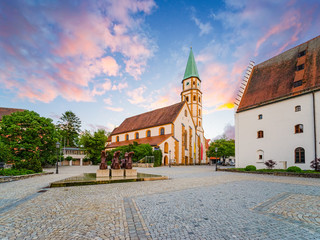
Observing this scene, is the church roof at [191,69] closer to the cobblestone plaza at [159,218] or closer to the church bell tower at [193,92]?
the church bell tower at [193,92]

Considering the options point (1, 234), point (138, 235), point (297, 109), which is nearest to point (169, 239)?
point (138, 235)

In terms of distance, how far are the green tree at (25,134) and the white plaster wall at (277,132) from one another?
25.8 m

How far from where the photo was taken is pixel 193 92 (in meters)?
52.5

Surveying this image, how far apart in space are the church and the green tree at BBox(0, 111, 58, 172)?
728 inches

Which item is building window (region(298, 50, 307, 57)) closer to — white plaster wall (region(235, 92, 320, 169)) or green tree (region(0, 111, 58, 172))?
white plaster wall (region(235, 92, 320, 169))

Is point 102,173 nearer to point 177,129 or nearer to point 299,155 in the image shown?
point 299,155

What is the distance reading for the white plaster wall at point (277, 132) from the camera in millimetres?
18453

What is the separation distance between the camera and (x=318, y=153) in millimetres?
17250

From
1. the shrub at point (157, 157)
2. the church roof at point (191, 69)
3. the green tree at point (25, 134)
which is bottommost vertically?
the shrub at point (157, 157)

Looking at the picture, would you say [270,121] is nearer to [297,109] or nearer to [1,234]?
[297,109]

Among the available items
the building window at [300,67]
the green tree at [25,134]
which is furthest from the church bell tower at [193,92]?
the green tree at [25,134]

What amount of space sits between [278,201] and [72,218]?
Answer: 6439 millimetres

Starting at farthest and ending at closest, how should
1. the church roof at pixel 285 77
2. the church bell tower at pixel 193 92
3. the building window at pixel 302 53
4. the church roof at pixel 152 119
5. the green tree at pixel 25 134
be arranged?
the church bell tower at pixel 193 92, the church roof at pixel 152 119, the green tree at pixel 25 134, the building window at pixel 302 53, the church roof at pixel 285 77

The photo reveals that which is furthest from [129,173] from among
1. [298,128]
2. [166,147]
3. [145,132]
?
[145,132]
